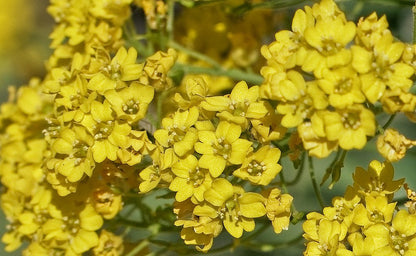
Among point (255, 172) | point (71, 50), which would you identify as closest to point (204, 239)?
point (255, 172)

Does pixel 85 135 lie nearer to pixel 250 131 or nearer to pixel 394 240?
pixel 250 131

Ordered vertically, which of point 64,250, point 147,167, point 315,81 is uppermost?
point 315,81

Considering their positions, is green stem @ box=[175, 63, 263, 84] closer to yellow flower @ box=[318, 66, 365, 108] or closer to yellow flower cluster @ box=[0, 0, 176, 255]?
yellow flower cluster @ box=[0, 0, 176, 255]

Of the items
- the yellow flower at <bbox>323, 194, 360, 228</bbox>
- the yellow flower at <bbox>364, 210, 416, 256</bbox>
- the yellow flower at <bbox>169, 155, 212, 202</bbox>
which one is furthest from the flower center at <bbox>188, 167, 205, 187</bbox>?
the yellow flower at <bbox>364, 210, 416, 256</bbox>

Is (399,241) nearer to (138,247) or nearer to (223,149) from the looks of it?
(223,149)

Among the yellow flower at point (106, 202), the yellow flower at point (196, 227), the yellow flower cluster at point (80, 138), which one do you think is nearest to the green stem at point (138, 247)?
the yellow flower cluster at point (80, 138)

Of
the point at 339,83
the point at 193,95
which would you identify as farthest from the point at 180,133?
the point at 339,83

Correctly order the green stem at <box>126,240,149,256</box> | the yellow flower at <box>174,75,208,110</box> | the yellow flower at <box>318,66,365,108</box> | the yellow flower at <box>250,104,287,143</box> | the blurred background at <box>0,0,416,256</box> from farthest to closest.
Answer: the blurred background at <box>0,0,416,256</box> → the green stem at <box>126,240,149,256</box> → the yellow flower at <box>174,75,208,110</box> → the yellow flower at <box>250,104,287,143</box> → the yellow flower at <box>318,66,365,108</box>

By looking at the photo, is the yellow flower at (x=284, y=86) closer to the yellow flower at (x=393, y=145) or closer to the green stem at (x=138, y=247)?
the yellow flower at (x=393, y=145)
